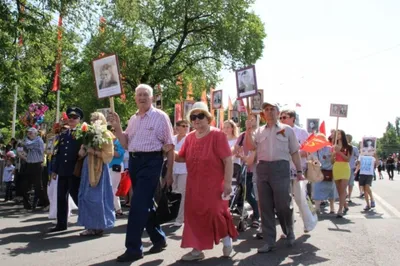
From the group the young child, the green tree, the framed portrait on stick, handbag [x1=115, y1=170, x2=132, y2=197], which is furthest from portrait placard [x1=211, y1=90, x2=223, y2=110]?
the green tree

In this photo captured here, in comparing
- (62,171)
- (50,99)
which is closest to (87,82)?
(50,99)

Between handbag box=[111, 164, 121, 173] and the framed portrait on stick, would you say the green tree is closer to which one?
handbag box=[111, 164, 121, 173]

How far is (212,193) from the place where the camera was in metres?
5.81

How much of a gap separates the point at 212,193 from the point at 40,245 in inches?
105

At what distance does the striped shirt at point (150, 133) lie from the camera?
19.5 ft

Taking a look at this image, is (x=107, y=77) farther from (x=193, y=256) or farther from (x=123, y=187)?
(x=123, y=187)

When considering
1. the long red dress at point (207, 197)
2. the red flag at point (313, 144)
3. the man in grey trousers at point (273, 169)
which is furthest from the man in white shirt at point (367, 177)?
the long red dress at point (207, 197)

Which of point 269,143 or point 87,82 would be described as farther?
point 87,82

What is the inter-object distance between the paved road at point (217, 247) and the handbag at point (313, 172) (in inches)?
34.8

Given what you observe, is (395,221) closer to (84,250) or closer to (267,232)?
(267,232)

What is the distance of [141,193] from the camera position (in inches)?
232

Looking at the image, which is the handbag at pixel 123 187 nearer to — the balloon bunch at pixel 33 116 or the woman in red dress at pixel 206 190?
the woman in red dress at pixel 206 190

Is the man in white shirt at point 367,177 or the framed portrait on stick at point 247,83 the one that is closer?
the framed portrait on stick at point 247,83

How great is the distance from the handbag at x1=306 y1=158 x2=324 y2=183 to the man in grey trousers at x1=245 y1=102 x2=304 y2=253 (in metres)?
1.94
